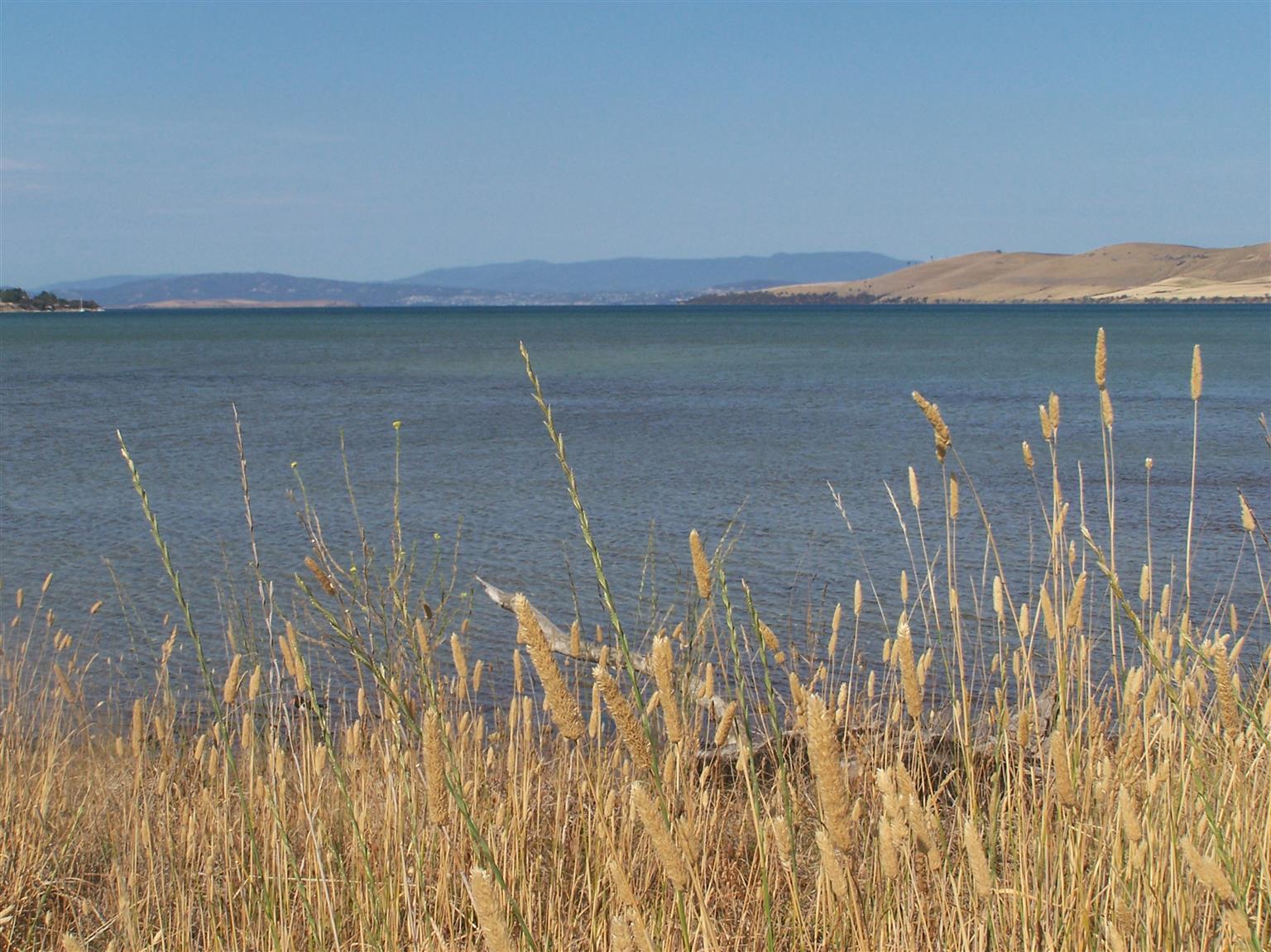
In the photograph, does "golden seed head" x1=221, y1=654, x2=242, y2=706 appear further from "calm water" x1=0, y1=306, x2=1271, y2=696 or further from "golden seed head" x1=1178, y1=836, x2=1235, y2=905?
"calm water" x1=0, y1=306, x2=1271, y2=696

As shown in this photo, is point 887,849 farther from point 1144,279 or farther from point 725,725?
point 1144,279

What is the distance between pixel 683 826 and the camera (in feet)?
6.46

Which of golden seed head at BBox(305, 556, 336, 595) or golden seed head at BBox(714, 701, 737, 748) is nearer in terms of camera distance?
golden seed head at BBox(714, 701, 737, 748)

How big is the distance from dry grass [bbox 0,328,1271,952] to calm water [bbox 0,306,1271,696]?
290 centimetres

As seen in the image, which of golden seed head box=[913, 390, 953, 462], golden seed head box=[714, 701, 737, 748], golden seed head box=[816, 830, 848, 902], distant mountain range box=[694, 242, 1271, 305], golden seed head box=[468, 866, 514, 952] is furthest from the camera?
distant mountain range box=[694, 242, 1271, 305]

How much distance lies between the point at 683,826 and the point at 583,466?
18877 millimetres

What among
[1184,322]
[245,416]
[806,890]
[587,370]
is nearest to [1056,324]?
[1184,322]

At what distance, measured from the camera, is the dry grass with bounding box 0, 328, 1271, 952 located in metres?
2.25

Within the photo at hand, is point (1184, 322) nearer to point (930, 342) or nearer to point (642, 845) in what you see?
point (930, 342)

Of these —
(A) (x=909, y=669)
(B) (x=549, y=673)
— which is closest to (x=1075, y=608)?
(A) (x=909, y=669)

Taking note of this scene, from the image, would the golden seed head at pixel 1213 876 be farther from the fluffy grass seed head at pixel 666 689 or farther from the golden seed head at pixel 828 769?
the fluffy grass seed head at pixel 666 689

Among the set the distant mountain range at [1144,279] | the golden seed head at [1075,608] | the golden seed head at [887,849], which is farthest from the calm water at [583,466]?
the distant mountain range at [1144,279]

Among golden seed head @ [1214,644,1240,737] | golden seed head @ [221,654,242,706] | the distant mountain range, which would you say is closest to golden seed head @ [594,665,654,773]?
golden seed head @ [1214,644,1240,737]

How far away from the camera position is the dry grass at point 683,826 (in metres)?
2.25
